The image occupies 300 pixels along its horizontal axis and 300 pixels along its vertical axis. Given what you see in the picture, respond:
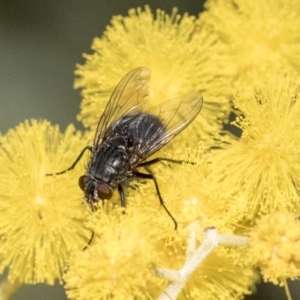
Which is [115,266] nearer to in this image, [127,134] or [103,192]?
[103,192]

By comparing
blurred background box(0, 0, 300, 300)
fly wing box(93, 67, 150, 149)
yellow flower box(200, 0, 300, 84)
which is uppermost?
blurred background box(0, 0, 300, 300)

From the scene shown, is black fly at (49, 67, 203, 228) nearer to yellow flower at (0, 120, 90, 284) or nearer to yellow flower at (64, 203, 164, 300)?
yellow flower at (0, 120, 90, 284)

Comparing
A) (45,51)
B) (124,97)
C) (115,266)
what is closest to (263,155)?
(124,97)

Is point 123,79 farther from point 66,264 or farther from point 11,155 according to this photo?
point 66,264

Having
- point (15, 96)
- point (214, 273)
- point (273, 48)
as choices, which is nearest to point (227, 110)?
point (273, 48)

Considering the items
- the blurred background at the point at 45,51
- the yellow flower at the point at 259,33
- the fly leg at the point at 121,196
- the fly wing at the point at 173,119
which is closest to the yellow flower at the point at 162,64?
the yellow flower at the point at 259,33

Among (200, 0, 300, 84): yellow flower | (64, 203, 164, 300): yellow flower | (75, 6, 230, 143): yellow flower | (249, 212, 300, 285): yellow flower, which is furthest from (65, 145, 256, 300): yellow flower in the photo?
(200, 0, 300, 84): yellow flower

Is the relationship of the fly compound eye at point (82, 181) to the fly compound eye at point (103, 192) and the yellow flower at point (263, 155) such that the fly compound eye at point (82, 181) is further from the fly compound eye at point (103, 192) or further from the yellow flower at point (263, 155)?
the yellow flower at point (263, 155)

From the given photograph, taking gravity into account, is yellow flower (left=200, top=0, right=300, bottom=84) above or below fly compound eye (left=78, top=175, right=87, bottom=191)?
above
